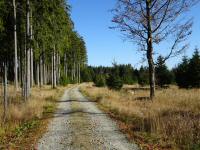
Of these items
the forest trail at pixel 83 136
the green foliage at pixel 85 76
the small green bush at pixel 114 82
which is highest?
the green foliage at pixel 85 76

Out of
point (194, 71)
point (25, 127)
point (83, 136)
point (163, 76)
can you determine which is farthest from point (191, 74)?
point (83, 136)

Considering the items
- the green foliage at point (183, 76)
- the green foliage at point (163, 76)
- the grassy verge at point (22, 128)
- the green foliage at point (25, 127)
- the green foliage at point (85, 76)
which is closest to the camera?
the grassy verge at point (22, 128)

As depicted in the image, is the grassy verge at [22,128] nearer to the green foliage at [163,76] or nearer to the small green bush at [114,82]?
the small green bush at [114,82]

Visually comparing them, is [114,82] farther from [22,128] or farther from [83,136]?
[83,136]

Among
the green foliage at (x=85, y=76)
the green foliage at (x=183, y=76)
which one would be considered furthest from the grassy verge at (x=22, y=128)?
the green foliage at (x=85, y=76)

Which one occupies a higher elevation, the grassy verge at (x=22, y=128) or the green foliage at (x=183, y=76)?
the green foliage at (x=183, y=76)

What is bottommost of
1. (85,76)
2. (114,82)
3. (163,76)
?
(114,82)

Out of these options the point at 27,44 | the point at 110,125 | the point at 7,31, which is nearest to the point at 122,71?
the point at 7,31

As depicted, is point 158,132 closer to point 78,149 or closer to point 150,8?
point 78,149

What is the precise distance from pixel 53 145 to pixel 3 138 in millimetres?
2213

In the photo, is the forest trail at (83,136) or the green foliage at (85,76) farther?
the green foliage at (85,76)

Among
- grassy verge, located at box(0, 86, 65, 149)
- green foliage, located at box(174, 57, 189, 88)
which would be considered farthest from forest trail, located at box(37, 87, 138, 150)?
green foliage, located at box(174, 57, 189, 88)

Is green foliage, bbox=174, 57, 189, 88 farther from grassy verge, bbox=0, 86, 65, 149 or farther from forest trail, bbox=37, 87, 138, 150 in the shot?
forest trail, bbox=37, 87, 138, 150

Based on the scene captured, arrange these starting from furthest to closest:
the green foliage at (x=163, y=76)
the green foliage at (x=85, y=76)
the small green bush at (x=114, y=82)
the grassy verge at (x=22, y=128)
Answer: the green foliage at (x=85, y=76)
the green foliage at (x=163, y=76)
the small green bush at (x=114, y=82)
the grassy verge at (x=22, y=128)
